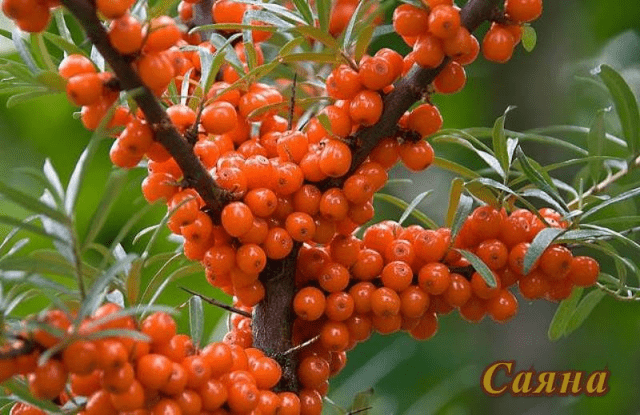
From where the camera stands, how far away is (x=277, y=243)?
688 mm

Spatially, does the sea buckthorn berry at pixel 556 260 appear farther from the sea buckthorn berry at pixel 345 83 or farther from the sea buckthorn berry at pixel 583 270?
the sea buckthorn berry at pixel 345 83

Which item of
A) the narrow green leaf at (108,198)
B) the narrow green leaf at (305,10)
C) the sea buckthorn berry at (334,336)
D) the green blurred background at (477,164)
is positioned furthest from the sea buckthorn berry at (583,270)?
the green blurred background at (477,164)

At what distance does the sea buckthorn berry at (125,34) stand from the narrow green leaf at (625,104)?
0.43 meters

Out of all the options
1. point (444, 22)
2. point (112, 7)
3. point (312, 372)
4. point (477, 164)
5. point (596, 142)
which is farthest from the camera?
point (477, 164)

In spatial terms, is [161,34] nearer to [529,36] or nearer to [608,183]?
[529,36]

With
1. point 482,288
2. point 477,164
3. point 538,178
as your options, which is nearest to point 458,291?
point 482,288

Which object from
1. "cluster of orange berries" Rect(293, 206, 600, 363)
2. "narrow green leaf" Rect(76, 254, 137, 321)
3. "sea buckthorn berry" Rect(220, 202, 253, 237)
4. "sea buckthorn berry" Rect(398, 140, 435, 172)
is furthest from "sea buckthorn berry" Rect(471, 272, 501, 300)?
"narrow green leaf" Rect(76, 254, 137, 321)

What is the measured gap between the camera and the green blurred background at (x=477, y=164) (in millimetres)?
1518

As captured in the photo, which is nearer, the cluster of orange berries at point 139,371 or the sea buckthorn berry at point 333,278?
the cluster of orange berries at point 139,371

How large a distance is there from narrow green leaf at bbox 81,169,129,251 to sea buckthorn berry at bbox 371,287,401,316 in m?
0.25

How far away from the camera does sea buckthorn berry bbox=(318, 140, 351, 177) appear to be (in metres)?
0.68

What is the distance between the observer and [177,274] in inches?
29.5

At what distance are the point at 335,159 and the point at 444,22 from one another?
0.13 metres

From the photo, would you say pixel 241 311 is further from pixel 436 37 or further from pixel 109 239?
pixel 109 239
